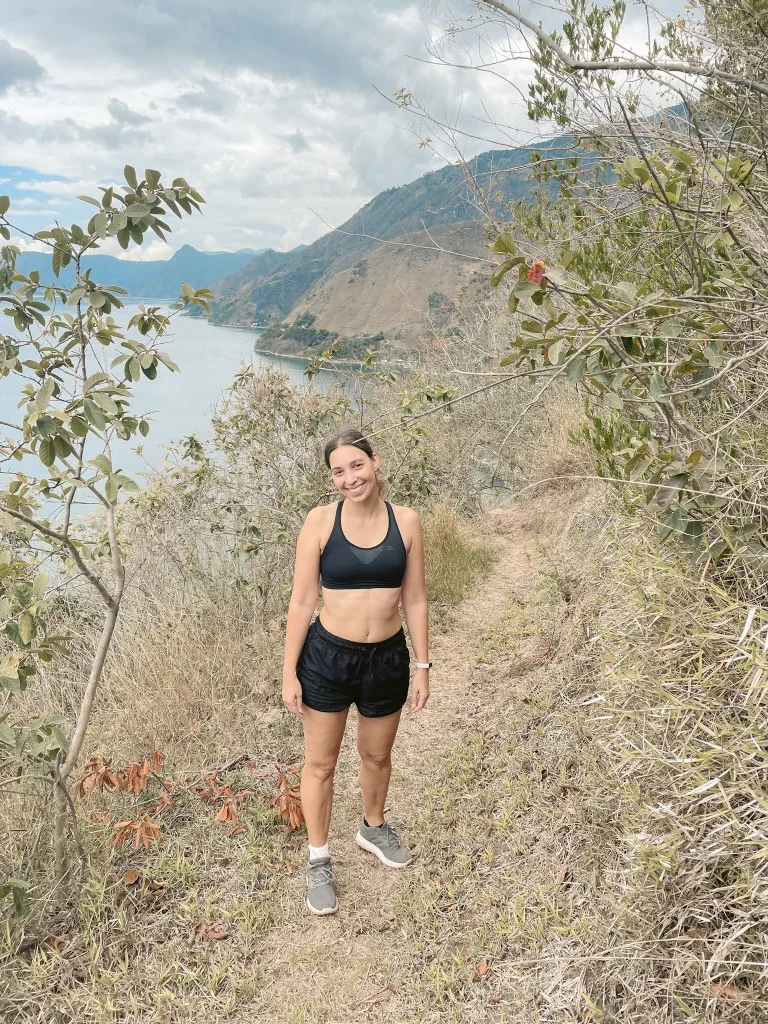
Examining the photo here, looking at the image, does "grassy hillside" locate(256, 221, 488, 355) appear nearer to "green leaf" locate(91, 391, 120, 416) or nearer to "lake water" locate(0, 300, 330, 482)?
"lake water" locate(0, 300, 330, 482)

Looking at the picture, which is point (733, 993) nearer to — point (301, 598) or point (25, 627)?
point (301, 598)

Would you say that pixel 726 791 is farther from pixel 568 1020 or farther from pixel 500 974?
pixel 500 974

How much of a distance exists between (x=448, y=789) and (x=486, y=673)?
1247 mm

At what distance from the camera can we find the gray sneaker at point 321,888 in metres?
2.72

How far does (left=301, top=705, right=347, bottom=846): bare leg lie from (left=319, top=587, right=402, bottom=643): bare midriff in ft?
1.16

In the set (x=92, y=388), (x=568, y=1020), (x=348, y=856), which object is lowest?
(x=348, y=856)

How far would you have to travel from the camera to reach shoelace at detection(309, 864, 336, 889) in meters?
2.77

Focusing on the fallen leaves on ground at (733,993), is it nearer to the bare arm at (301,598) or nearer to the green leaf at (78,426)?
the bare arm at (301,598)

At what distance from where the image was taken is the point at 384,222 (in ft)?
67.5

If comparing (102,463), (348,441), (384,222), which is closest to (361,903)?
(348,441)

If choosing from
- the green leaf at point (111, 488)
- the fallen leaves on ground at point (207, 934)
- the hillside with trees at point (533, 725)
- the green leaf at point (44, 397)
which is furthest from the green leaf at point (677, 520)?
the fallen leaves on ground at point (207, 934)

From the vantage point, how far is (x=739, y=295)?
7.08 feet

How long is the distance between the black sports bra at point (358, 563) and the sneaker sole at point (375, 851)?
1.40 metres

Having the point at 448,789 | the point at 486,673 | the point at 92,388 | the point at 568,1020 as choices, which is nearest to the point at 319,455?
the point at 486,673
